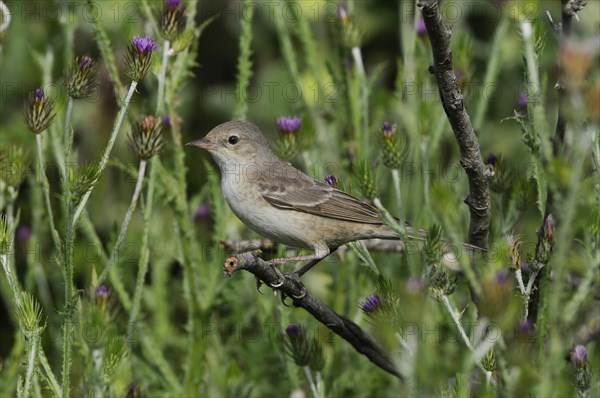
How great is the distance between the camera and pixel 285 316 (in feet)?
13.2

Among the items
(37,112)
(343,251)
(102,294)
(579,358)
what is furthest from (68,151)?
(343,251)

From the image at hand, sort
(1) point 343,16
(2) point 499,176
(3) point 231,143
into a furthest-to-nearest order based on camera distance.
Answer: (3) point 231,143 → (1) point 343,16 → (2) point 499,176

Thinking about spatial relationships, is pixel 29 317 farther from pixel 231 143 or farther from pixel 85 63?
pixel 231 143

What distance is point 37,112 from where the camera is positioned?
3182 mm

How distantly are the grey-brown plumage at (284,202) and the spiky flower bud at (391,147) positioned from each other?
1.94ft

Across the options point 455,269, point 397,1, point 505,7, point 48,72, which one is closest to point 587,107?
point 505,7

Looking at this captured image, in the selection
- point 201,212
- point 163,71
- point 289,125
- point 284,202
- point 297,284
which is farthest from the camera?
point 201,212

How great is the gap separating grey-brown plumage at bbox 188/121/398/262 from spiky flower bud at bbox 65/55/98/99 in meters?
1.33

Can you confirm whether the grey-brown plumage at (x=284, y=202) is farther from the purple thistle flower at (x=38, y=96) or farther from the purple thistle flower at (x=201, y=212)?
the purple thistle flower at (x=38, y=96)

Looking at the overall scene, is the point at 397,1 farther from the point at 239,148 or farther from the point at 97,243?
the point at 97,243

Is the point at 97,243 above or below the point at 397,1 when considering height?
below

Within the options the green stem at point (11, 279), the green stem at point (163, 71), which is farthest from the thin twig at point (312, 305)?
the green stem at point (163, 71)

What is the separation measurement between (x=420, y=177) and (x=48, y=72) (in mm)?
2147

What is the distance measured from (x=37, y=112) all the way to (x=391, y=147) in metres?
1.46
